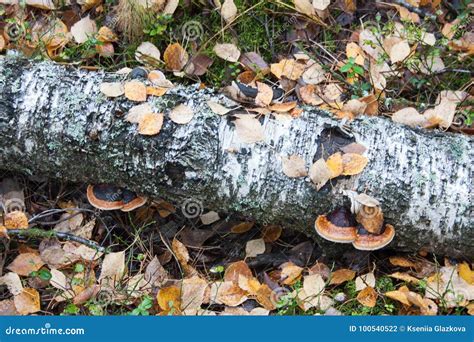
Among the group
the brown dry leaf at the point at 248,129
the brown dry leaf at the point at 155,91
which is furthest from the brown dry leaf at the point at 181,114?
the brown dry leaf at the point at 248,129

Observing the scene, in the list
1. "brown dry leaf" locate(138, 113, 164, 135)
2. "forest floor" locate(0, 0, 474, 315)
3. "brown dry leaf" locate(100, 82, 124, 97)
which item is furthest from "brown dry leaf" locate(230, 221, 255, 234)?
"brown dry leaf" locate(100, 82, 124, 97)

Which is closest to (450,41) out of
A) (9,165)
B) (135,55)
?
(135,55)

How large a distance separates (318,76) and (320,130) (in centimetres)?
100

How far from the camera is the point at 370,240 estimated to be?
130 inches

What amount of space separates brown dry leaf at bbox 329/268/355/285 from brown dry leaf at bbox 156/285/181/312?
0.84m

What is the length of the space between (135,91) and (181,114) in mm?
298

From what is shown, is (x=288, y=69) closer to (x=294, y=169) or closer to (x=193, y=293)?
(x=294, y=169)

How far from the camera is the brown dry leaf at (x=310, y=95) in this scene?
4.16 m

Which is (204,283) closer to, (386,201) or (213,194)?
(213,194)

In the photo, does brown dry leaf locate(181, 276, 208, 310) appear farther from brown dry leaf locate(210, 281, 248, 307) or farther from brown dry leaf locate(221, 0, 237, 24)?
brown dry leaf locate(221, 0, 237, 24)

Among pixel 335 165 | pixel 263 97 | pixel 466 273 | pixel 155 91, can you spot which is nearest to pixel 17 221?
pixel 155 91

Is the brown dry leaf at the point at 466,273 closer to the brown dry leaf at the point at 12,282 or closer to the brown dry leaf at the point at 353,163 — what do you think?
the brown dry leaf at the point at 353,163

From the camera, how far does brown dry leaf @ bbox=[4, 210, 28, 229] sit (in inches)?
145

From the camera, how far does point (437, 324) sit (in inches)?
125
